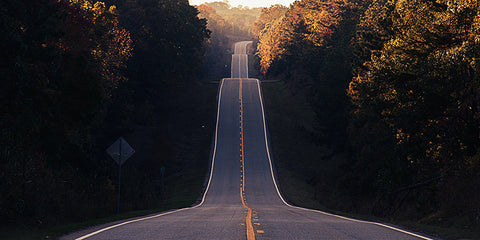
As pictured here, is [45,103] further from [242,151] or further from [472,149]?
[242,151]

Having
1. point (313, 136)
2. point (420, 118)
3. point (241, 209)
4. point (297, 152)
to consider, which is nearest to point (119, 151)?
point (241, 209)

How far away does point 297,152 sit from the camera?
55.0 m

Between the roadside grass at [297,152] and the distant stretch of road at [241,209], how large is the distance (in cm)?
118

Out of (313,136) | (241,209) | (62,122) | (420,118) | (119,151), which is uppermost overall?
(313,136)

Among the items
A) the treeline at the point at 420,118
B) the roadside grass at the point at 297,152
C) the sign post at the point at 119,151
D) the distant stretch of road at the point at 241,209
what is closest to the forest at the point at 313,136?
the treeline at the point at 420,118

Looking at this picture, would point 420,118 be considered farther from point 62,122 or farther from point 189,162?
point 189,162

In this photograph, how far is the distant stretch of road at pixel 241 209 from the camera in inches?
475

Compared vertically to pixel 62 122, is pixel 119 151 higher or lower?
lower

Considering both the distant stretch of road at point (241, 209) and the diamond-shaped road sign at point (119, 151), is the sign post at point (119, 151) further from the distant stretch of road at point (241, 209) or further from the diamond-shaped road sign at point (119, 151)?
the distant stretch of road at point (241, 209)

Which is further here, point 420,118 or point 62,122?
point 62,122

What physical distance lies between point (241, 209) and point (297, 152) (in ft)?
103

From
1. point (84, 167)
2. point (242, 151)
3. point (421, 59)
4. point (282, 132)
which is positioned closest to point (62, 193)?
point (84, 167)

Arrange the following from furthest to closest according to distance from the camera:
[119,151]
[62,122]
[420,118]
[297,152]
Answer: [297,152] → [62,122] → [420,118] → [119,151]

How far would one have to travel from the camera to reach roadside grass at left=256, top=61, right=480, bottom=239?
42156 millimetres
